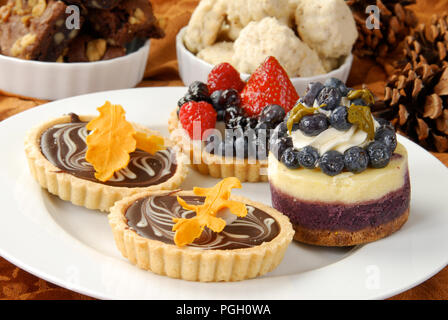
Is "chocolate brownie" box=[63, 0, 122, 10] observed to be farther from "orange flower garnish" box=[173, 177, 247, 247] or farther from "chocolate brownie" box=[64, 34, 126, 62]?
"orange flower garnish" box=[173, 177, 247, 247]

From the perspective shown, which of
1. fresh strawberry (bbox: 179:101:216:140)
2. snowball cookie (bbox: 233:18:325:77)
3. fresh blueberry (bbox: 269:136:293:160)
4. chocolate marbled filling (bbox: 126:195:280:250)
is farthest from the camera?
snowball cookie (bbox: 233:18:325:77)

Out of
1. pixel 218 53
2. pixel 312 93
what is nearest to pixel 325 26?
pixel 218 53

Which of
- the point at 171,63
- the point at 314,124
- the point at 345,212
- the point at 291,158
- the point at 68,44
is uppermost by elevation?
the point at 314,124

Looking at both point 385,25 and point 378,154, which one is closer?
point 378,154

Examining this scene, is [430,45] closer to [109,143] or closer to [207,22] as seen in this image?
[207,22]

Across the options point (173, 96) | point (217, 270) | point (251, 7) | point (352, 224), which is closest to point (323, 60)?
point (251, 7)

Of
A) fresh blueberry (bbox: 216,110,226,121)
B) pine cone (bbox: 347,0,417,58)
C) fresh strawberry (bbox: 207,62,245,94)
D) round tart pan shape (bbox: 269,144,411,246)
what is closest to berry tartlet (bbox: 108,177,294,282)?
round tart pan shape (bbox: 269,144,411,246)

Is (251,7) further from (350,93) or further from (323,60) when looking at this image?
(350,93)
